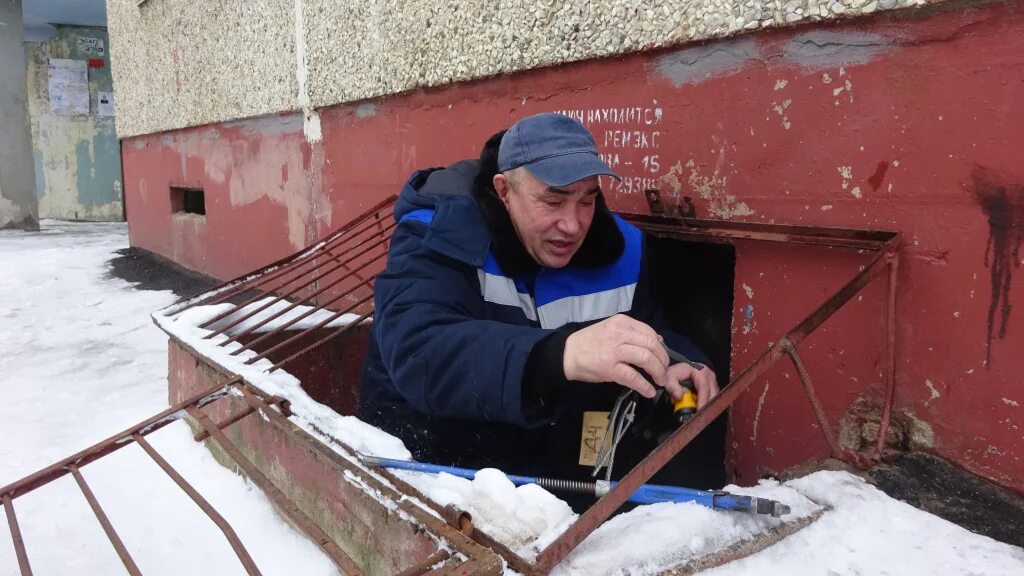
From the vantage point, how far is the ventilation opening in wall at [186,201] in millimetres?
6652

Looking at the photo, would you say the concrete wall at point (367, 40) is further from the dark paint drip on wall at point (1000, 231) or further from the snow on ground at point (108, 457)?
the snow on ground at point (108, 457)

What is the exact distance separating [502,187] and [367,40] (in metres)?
1.77

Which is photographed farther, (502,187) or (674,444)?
(502,187)

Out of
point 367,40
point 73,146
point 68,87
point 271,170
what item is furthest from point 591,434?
point 68,87

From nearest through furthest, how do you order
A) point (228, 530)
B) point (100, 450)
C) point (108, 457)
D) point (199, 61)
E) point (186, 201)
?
point (228, 530)
point (100, 450)
point (108, 457)
point (199, 61)
point (186, 201)

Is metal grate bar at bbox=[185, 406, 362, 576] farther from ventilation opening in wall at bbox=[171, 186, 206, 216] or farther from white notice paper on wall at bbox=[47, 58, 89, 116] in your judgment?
white notice paper on wall at bbox=[47, 58, 89, 116]

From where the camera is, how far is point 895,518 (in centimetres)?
121

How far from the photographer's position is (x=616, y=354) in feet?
4.41

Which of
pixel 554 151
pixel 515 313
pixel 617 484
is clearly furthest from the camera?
pixel 515 313

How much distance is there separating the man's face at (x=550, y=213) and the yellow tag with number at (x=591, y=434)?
0.41 m

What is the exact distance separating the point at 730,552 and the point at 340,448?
0.92m

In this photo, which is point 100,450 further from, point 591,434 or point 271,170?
point 271,170

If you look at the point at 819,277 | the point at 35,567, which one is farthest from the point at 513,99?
the point at 35,567

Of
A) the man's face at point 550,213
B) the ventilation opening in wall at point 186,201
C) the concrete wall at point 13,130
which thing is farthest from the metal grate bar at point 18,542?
the concrete wall at point 13,130
